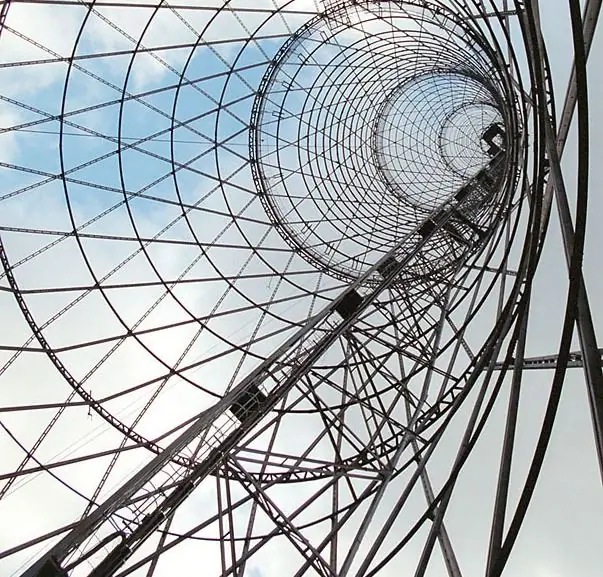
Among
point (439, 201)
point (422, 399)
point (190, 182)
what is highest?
point (190, 182)

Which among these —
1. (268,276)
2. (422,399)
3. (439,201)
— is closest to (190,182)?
Result: (268,276)

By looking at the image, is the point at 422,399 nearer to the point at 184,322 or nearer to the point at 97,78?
the point at 184,322

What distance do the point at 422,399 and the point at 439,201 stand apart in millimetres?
19952

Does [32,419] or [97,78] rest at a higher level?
[97,78]

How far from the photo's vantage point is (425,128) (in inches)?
1555

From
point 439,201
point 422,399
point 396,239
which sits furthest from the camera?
point 439,201

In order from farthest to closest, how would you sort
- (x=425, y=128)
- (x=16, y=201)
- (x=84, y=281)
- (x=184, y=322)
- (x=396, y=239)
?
Result: (x=425, y=128)
(x=396, y=239)
(x=184, y=322)
(x=84, y=281)
(x=16, y=201)

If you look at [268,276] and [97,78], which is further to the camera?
[268,276]

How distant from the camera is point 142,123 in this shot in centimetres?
1972

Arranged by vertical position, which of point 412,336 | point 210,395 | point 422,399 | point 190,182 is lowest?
point 422,399

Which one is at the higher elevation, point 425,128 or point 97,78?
point 425,128

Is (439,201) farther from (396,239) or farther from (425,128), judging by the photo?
(425,128)

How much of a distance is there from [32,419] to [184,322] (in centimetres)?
557

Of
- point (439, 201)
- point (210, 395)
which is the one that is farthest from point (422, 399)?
point (439, 201)
